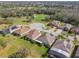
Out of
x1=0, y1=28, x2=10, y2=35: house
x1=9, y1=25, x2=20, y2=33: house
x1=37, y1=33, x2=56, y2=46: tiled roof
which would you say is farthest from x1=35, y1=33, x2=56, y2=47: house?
x1=0, y1=28, x2=10, y2=35: house

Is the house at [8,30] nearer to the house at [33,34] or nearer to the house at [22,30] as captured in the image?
the house at [22,30]

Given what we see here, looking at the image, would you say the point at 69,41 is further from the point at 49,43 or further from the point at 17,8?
the point at 17,8

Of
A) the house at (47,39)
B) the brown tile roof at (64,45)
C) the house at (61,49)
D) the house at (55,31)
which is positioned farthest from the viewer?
the house at (55,31)

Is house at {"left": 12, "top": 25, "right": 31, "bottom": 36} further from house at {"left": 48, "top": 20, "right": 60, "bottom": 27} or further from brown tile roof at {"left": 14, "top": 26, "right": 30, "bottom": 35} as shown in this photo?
house at {"left": 48, "top": 20, "right": 60, "bottom": 27}

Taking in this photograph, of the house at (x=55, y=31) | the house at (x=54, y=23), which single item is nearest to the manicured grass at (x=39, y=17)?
the house at (x=54, y=23)

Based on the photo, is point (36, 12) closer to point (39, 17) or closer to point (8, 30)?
point (39, 17)

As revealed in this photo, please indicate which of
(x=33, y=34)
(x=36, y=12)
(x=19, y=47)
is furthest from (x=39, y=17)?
(x=19, y=47)

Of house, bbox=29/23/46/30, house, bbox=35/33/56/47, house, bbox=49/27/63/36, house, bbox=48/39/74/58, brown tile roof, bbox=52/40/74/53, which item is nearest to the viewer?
house, bbox=48/39/74/58
